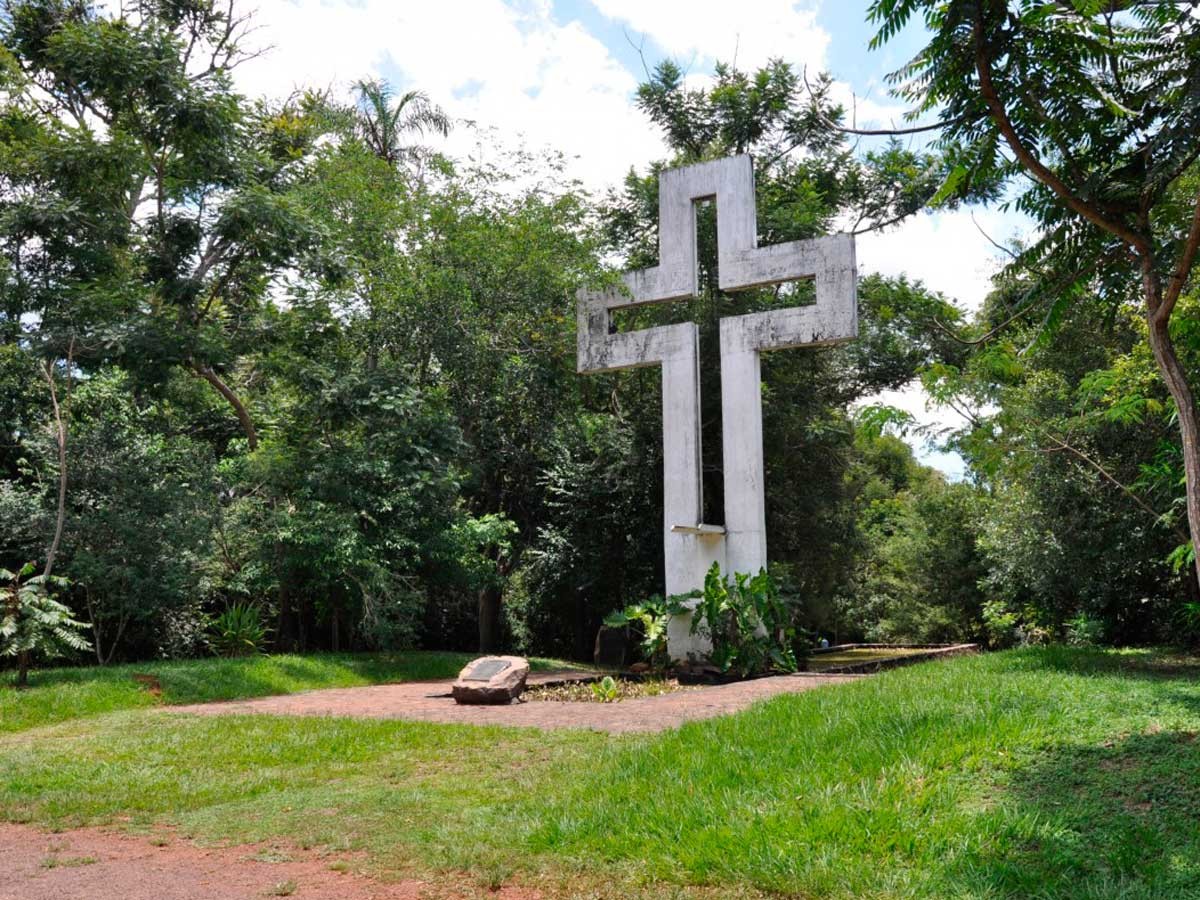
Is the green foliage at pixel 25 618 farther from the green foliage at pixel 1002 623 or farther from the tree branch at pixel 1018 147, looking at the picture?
the green foliage at pixel 1002 623

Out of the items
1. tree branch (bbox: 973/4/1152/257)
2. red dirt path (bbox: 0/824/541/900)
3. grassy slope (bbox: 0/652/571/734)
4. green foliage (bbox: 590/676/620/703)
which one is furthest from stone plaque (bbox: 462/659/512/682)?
tree branch (bbox: 973/4/1152/257)

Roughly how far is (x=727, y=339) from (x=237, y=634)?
914cm

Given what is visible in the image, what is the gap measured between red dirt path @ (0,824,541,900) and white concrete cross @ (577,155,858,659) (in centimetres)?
1015

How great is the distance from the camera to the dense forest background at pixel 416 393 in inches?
550

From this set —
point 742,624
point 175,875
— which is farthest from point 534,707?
point 175,875

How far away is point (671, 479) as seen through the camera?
15148 millimetres

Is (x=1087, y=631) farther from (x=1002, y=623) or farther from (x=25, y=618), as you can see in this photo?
(x=25, y=618)

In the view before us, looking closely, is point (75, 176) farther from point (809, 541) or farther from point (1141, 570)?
point (1141, 570)

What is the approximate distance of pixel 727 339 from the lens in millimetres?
15227

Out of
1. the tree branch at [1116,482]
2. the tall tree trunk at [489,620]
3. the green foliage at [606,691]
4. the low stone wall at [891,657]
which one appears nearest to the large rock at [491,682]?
the green foliage at [606,691]

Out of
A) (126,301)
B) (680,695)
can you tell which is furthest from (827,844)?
(126,301)

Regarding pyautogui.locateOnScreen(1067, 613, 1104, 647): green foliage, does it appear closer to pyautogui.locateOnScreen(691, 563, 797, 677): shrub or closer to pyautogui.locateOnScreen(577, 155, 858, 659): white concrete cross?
pyautogui.locateOnScreen(691, 563, 797, 677): shrub

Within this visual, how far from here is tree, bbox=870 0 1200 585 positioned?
209 inches

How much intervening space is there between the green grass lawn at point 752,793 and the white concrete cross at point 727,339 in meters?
6.29
